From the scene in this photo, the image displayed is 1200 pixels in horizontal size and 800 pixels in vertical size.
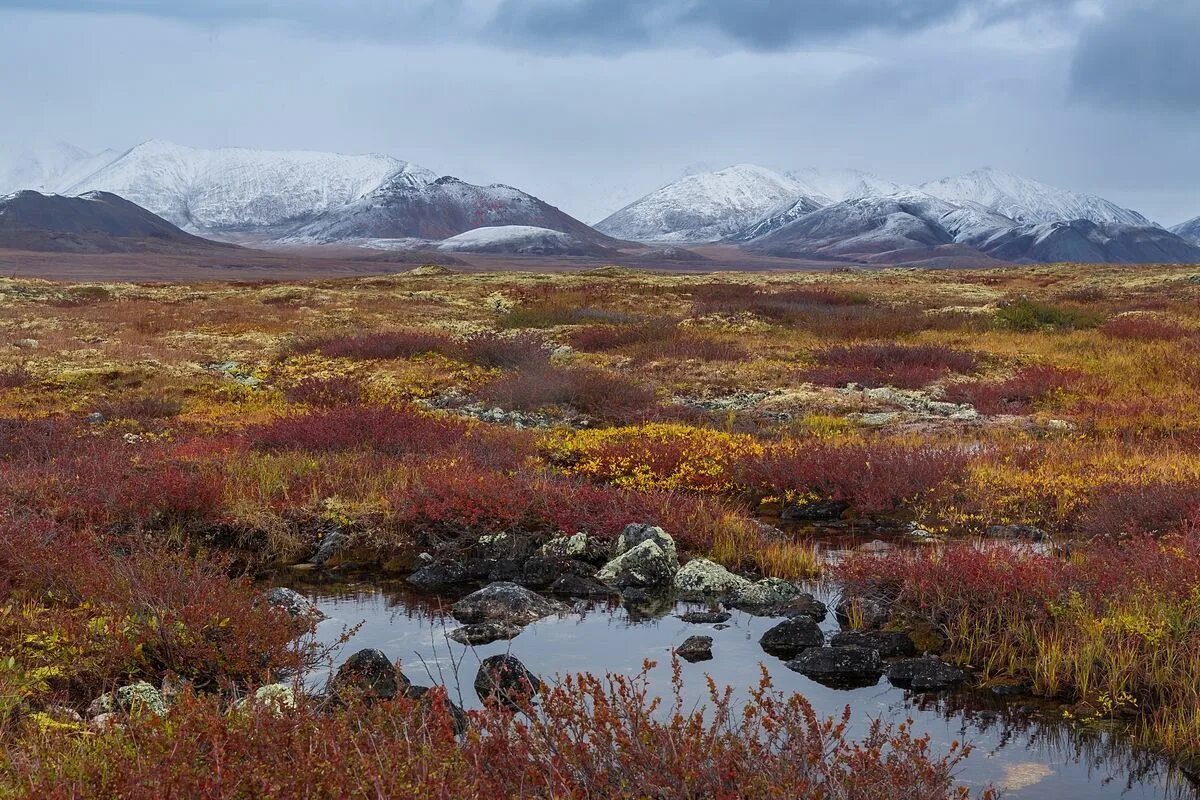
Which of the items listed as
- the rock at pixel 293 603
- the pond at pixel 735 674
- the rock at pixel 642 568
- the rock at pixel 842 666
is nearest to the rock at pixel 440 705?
the pond at pixel 735 674

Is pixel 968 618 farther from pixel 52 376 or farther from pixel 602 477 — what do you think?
pixel 52 376

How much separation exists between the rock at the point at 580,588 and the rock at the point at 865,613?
7.62ft

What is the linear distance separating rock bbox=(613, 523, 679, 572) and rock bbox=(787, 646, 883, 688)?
2.66 m

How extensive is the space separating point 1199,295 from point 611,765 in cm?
4737

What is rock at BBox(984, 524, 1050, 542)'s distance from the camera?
11.2 m

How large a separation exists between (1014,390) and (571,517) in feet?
45.4

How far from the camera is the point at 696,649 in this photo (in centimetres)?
830

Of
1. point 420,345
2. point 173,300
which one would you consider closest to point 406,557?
point 420,345

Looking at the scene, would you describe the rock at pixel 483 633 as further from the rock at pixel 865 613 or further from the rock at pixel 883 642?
the rock at pixel 865 613

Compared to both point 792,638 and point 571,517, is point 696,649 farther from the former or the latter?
point 571,517

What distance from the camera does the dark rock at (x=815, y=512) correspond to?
42.5ft

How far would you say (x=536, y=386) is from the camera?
21.1m

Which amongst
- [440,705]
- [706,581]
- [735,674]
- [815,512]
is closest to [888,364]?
[815,512]

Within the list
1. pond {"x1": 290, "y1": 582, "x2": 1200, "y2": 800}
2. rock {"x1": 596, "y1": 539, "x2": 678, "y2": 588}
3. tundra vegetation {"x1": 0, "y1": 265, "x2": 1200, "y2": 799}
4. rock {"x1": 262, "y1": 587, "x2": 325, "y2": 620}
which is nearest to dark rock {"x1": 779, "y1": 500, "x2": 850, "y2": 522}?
tundra vegetation {"x1": 0, "y1": 265, "x2": 1200, "y2": 799}
